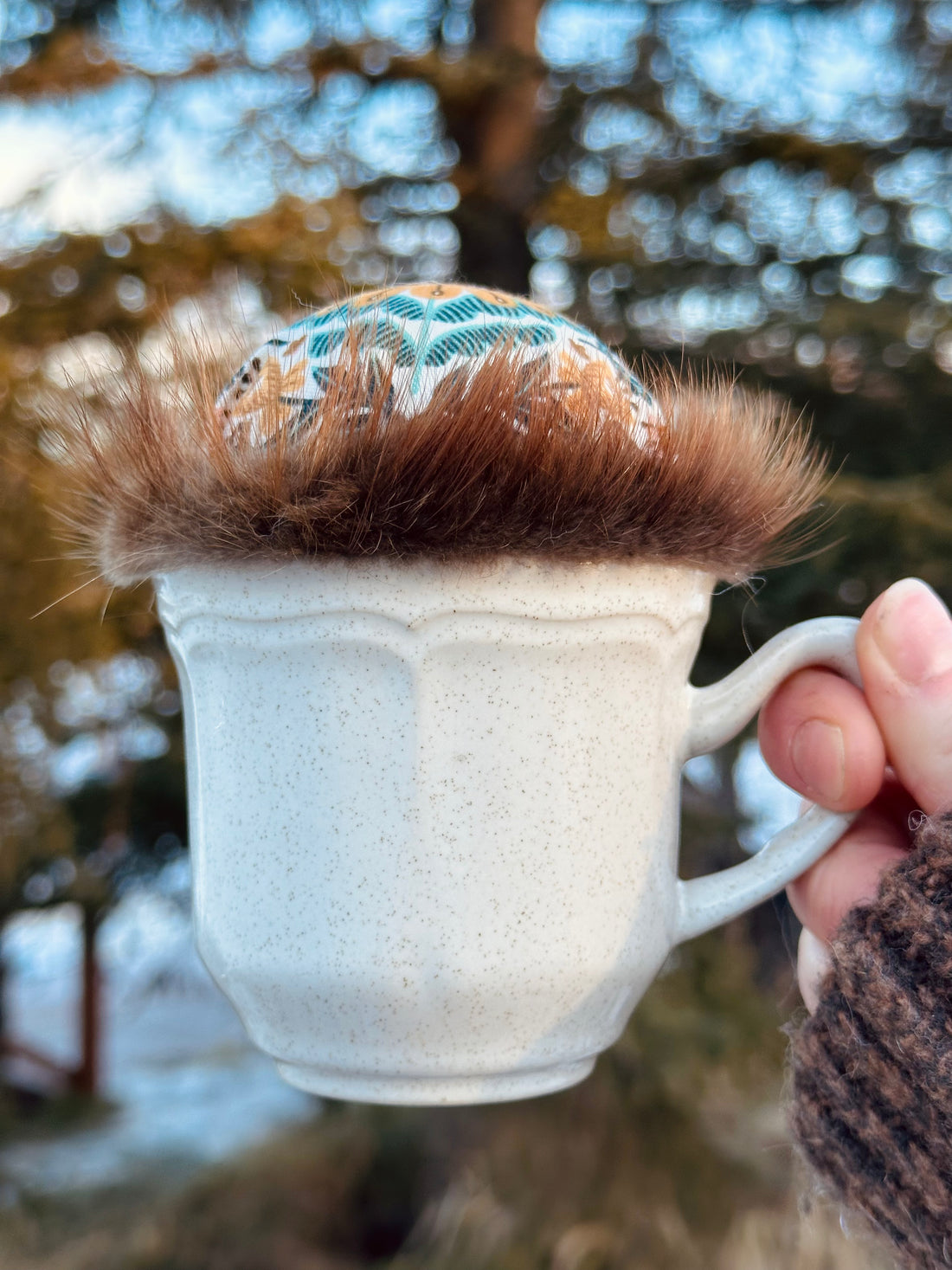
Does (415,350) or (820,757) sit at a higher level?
(415,350)

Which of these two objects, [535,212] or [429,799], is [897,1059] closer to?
[429,799]

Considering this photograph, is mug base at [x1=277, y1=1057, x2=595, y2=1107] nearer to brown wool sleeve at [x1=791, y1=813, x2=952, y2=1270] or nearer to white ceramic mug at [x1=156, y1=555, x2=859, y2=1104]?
white ceramic mug at [x1=156, y1=555, x2=859, y2=1104]

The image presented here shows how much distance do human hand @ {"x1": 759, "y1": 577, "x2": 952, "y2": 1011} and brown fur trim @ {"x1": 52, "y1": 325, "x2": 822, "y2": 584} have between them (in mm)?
131

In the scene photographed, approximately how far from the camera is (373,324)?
Answer: 0.51m

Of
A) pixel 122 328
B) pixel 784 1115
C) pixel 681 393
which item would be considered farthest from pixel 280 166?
pixel 784 1115

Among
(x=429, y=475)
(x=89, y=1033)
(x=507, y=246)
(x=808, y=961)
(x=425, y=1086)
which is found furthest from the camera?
(x=89, y=1033)

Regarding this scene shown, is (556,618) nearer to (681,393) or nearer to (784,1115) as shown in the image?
(681,393)

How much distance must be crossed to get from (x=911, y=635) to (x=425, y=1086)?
40 centimetres

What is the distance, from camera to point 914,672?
2.01ft

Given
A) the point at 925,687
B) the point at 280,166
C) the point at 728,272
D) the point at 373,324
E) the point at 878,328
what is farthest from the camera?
the point at 280,166

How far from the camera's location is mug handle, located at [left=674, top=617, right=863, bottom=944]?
62cm

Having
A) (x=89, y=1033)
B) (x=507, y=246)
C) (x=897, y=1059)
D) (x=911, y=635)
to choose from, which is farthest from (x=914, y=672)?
(x=89, y=1033)

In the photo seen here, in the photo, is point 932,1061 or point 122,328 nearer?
point 932,1061

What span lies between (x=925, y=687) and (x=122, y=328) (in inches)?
48.0
